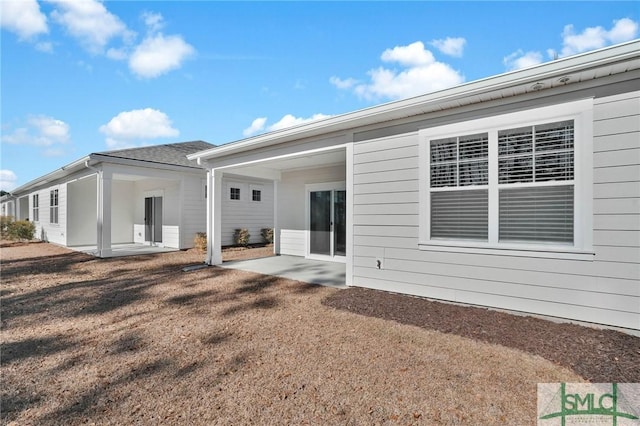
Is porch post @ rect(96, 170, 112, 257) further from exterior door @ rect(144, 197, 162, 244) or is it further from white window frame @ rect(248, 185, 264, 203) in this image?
white window frame @ rect(248, 185, 264, 203)

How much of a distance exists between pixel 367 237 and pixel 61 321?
4.85 meters

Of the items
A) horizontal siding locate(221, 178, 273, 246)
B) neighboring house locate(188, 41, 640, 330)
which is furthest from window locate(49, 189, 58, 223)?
neighboring house locate(188, 41, 640, 330)

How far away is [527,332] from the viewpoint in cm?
359

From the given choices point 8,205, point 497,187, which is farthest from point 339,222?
point 8,205

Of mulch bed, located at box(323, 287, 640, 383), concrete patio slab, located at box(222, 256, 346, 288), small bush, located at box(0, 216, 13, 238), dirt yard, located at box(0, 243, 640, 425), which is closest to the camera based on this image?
dirt yard, located at box(0, 243, 640, 425)

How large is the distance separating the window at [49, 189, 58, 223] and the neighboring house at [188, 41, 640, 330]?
14207 millimetres

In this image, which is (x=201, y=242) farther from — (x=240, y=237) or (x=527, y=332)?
(x=527, y=332)

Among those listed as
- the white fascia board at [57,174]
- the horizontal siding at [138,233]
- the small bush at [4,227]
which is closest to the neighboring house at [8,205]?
the small bush at [4,227]

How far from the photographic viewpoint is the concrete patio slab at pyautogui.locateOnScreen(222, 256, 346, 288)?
6.67m

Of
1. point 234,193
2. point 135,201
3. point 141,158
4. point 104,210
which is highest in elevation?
point 141,158

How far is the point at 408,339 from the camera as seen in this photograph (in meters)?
3.53

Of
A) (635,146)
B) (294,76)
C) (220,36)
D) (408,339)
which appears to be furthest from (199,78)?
(635,146)

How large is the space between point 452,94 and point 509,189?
159cm

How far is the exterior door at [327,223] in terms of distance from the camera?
29.0 feet
